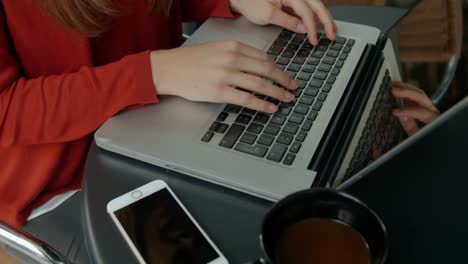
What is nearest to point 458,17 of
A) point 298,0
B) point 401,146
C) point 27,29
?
point 298,0

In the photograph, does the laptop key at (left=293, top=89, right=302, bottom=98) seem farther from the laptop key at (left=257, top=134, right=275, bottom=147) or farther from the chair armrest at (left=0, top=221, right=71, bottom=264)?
the chair armrest at (left=0, top=221, right=71, bottom=264)

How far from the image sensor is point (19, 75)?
0.71m

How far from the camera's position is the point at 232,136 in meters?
0.59

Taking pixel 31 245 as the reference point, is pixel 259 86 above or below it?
above

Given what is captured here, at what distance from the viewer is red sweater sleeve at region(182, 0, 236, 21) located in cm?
83

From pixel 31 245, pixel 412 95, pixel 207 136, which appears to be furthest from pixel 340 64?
pixel 31 245

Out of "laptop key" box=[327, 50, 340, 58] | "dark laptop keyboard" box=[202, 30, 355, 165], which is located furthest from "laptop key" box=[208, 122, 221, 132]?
"laptop key" box=[327, 50, 340, 58]

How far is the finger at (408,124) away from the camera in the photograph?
0.62 meters

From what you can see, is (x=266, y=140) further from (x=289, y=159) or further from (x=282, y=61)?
(x=282, y=61)

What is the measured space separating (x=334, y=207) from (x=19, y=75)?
1.63 ft

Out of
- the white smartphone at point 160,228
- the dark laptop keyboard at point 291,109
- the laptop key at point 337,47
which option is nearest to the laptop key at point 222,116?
the dark laptop keyboard at point 291,109

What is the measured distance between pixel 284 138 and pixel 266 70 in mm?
105

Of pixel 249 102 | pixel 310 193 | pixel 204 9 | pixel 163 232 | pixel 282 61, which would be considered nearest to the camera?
pixel 310 193

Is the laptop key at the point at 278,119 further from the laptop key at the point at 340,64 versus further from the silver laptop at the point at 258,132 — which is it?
the laptop key at the point at 340,64
